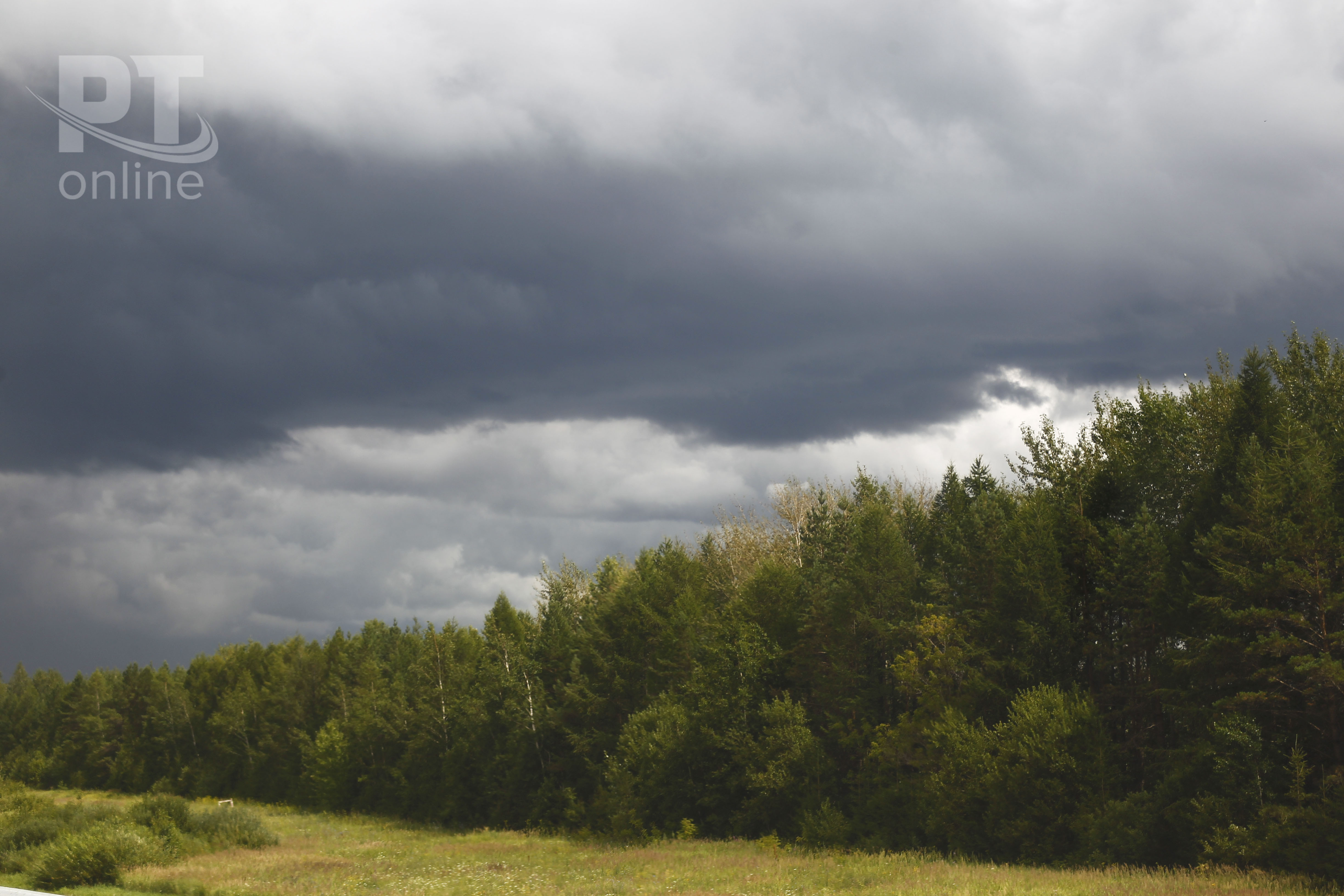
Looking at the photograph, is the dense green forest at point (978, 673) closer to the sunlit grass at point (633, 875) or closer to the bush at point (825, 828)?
the bush at point (825, 828)

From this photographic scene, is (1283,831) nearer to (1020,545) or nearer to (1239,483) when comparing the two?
(1239,483)

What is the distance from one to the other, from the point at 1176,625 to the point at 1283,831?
10511 mm

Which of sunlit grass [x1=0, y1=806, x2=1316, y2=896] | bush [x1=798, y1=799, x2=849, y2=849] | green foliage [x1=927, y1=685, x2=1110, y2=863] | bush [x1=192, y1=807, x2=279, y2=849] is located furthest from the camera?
bush [x1=192, y1=807, x2=279, y2=849]

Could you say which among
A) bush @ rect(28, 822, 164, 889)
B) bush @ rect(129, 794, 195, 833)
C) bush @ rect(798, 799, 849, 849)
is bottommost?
bush @ rect(798, 799, 849, 849)


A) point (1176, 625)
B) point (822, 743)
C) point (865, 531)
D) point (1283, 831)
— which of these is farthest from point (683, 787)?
point (1283, 831)

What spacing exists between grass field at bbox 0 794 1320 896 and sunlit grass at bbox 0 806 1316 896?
0.11 meters

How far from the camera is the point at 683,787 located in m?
63.0

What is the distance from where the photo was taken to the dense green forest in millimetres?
36281

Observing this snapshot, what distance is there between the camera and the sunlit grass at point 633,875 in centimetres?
3288

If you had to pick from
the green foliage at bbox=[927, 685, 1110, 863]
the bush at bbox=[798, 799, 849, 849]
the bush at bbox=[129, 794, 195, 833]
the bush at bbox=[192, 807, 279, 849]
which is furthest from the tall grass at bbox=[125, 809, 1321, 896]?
the bush at bbox=[129, 794, 195, 833]

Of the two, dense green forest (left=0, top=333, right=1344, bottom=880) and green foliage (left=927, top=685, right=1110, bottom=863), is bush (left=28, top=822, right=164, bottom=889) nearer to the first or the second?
dense green forest (left=0, top=333, right=1344, bottom=880)

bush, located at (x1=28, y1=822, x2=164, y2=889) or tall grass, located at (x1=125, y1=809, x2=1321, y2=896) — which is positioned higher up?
bush, located at (x1=28, y1=822, x2=164, y2=889)

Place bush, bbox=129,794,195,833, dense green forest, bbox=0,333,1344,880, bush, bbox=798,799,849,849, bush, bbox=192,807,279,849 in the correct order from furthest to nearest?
bush, bbox=192,807,279,849 < bush, bbox=129,794,195,833 < bush, bbox=798,799,849,849 < dense green forest, bbox=0,333,1344,880

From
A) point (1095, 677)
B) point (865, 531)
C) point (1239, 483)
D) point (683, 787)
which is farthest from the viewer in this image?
point (683, 787)
